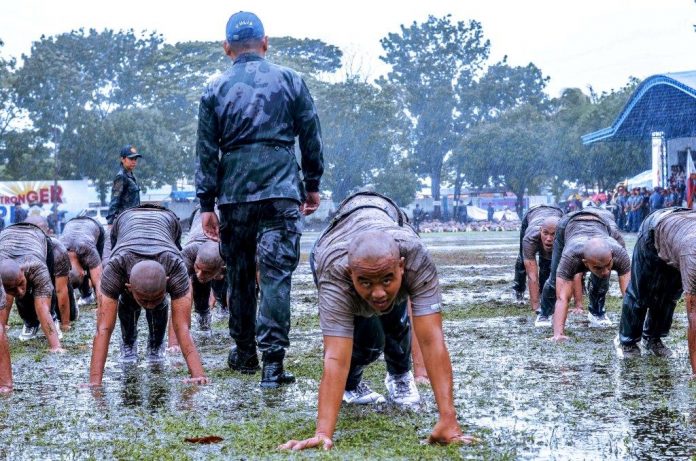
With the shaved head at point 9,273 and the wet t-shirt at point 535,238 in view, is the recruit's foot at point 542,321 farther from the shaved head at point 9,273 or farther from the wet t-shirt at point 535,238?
the shaved head at point 9,273

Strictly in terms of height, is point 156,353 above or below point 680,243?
→ below

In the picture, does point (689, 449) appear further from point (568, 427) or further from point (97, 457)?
point (97, 457)

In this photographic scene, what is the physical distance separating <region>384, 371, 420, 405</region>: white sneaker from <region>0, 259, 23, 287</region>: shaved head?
3.92 metres

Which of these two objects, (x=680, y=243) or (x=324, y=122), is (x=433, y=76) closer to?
(x=324, y=122)

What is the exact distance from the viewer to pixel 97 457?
4.42m

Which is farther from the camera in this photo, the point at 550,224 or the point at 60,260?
the point at 550,224

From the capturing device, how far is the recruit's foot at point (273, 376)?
6.32 metres

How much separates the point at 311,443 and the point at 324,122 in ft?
206

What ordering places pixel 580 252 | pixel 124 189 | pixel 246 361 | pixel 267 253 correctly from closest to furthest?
pixel 267 253
pixel 246 361
pixel 580 252
pixel 124 189

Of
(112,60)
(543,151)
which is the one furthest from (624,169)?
(112,60)

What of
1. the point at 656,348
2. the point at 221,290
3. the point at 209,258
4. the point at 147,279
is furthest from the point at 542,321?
the point at 147,279

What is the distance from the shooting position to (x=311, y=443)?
14.5ft

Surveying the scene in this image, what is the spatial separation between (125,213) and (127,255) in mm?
1183

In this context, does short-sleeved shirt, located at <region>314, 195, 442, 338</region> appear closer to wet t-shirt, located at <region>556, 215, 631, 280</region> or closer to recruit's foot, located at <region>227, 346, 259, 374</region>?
recruit's foot, located at <region>227, 346, 259, 374</region>
